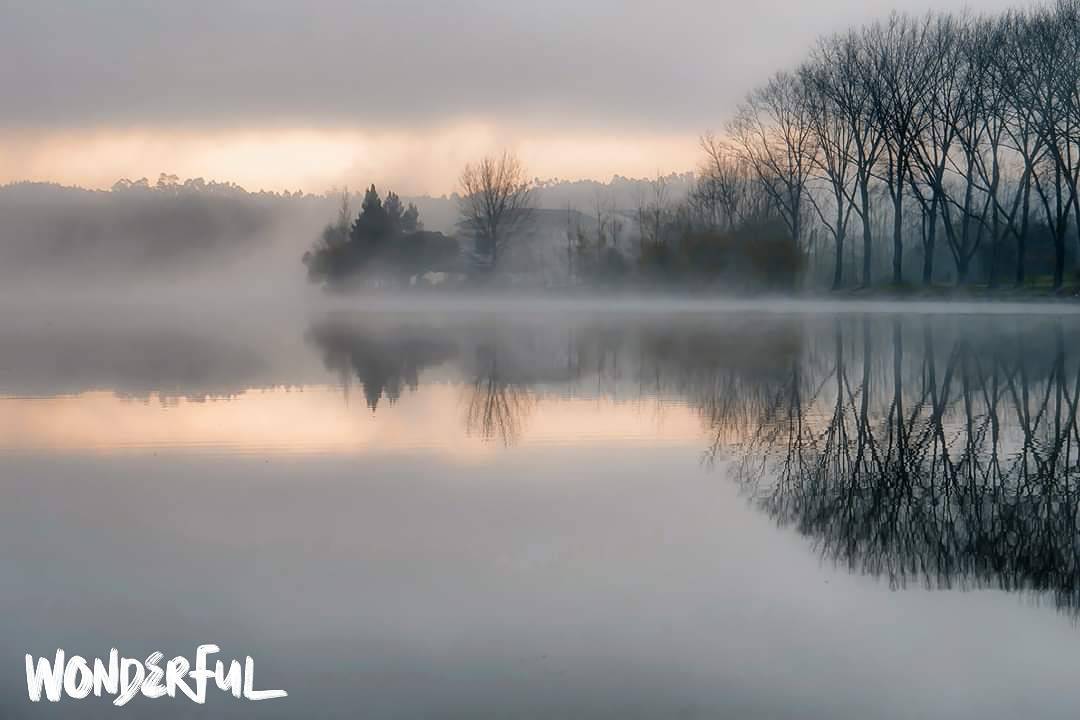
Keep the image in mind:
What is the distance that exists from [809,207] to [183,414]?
2943 inches

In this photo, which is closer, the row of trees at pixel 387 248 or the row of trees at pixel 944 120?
the row of trees at pixel 944 120

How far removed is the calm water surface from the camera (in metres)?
5.57

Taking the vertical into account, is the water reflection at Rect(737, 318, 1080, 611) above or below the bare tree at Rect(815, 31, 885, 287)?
below

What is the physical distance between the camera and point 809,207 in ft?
279

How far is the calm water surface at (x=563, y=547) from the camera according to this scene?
5.57m

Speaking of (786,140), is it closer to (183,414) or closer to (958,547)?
(183,414)

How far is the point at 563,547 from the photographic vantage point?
312 inches

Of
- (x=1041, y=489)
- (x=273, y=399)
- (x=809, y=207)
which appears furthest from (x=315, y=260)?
(x=1041, y=489)

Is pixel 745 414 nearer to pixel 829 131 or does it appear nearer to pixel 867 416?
pixel 867 416

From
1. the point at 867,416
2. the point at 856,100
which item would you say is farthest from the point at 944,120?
the point at 867,416

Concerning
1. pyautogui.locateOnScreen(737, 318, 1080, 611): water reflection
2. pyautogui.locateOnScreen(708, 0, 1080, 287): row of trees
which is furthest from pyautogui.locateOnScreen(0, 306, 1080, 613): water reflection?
pyautogui.locateOnScreen(708, 0, 1080, 287): row of trees

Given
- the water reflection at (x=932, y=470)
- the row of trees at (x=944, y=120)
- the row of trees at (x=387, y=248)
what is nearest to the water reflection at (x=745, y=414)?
the water reflection at (x=932, y=470)

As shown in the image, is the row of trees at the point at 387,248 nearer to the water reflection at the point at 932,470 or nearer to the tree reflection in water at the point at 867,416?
the tree reflection in water at the point at 867,416

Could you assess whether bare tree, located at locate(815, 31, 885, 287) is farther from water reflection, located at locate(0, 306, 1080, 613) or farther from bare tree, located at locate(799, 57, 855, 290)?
water reflection, located at locate(0, 306, 1080, 613)
